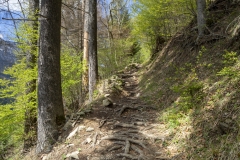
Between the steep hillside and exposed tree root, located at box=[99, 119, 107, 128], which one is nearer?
the steep hillside

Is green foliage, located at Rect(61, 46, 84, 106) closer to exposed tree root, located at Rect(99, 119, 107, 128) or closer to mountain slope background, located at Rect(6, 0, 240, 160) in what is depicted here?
mountain slope background, located at Rect(6, 0, 240, 160)

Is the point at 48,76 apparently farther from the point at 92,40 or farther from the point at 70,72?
the point at 92,40

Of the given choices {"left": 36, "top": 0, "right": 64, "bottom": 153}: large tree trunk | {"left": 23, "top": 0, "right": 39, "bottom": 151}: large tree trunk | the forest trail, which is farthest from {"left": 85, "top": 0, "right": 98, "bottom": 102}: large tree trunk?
{"left": 36, "top": 0, "right": 64, "bottom": 153}: large tree trunk

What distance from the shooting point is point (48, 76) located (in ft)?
13.6

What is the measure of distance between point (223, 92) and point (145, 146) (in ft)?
6.04

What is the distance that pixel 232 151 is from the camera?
2.03 metres

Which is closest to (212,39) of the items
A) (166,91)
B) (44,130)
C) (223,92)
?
(166,91)

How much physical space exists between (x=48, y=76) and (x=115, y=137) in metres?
2.24

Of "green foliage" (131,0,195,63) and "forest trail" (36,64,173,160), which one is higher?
"green foliage" (131,0,195,63)

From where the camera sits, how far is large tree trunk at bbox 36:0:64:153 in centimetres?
403

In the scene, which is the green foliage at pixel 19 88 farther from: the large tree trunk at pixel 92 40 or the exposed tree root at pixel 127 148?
the exposed tree root at pixel 127 148

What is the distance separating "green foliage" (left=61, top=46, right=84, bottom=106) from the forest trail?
2.45m

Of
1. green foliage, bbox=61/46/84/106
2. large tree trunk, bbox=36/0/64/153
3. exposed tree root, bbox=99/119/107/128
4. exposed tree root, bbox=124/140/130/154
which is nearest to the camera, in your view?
exposed tree root, bbox=124/140/130/154

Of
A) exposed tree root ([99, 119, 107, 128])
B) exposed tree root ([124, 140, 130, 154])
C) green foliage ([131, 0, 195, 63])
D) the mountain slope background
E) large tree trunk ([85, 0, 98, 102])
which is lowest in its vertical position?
exposed tree root ([124, 140, 130, 154])
